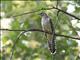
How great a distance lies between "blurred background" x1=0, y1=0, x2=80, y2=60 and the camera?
15.2 ft

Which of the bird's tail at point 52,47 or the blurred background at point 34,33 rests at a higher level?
the bird's tail at point 52,47

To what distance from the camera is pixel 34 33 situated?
20.6 feet

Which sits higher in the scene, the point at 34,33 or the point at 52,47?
the point at 52,47

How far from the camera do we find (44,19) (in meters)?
4.93

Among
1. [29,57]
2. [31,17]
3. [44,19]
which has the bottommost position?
[29,57]

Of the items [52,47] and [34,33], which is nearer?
[52,47]

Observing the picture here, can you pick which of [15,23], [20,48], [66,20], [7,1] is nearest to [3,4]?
[7,1]

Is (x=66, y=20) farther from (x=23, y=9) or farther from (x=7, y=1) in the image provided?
(x=7, y=1)

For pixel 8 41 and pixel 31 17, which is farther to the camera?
pixel 31 17

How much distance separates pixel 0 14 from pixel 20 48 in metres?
1.35

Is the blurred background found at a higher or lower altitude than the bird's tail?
lower

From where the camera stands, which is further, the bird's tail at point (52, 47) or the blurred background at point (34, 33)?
the blurred background at point (34, 33)

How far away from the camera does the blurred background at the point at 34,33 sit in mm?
4630

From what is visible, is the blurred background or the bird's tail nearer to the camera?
the bird's tail
